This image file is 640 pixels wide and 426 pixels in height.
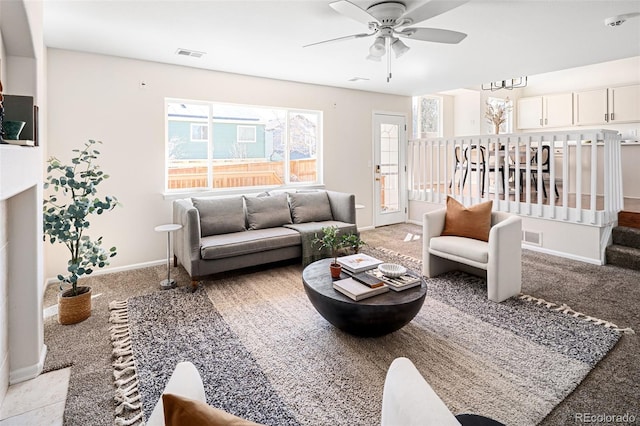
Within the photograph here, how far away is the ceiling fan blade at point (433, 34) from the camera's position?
9.07ft

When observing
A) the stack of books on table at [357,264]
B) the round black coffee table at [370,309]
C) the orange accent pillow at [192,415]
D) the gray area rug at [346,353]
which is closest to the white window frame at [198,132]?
the gray area rug at [346,353]

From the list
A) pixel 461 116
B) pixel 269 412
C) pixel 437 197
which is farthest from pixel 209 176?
pixel 461 116

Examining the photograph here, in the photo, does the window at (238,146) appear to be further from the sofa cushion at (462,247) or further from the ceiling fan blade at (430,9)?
the ceiling fan blade at (430,9)

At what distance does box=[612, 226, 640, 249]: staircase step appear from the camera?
13.5 ft

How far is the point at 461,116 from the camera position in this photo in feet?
27.9

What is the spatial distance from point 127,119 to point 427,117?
21.1ft

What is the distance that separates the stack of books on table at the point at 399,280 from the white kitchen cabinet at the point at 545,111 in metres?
7.78

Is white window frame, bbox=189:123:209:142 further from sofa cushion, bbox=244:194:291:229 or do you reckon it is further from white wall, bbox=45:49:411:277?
sofa cushion, bbox=244:194:291:229

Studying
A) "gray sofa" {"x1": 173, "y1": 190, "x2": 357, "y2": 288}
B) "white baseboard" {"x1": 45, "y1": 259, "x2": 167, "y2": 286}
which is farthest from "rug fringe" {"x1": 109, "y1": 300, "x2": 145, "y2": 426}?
"white baseboard" {"x1": 45, "y1": 259, "x2": 167, "y2": 286}

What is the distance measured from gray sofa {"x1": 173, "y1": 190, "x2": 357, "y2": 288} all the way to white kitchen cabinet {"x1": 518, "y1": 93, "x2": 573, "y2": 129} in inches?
258

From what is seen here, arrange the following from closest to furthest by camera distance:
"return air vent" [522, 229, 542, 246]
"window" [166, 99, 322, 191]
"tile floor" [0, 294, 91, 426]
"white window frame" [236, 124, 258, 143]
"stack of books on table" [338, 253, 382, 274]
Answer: "tile floor" [0, 294, 91, 426] < "stack of books on table" [338, 253, 382, 274] < "window" [166, 99, 322, 191] < "return air vent" [522, 229, 542, 246] < "white window frame" [236, 124, 258, 143]

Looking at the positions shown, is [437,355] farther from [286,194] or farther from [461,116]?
[461,116]

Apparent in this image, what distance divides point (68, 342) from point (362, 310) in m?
2.14

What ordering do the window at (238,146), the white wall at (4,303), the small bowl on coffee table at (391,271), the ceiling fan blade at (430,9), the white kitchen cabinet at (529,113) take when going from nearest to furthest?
the white wall at (4,303) → the ceiling fan blade at (430,9) → the small bowl on coffee table at (391,271) → the window at (238,146) → the white kitchen cabinet at (529,113)
